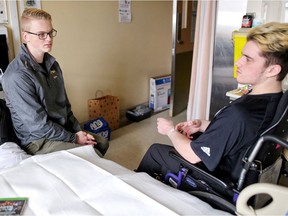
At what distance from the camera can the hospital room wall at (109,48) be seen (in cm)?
311

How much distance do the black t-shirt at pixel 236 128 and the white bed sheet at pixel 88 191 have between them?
9.1 inches

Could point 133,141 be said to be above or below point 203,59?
below

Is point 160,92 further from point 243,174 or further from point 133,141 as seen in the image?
point 243,174

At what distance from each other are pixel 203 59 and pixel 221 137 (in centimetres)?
186

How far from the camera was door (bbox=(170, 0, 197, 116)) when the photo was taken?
3830mm

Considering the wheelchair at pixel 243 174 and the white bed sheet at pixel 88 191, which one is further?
the wheelchair at pixel 243 174

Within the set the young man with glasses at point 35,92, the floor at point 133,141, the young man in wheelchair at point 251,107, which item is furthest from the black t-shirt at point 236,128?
the floor at point 133,141

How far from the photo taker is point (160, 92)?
4.20 metres

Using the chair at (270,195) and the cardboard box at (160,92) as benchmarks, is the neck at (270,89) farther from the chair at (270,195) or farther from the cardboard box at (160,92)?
the cardboard box at (160,92)

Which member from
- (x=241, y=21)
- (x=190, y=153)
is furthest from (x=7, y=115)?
(x=241, y=21)

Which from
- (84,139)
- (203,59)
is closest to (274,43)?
(84,139)

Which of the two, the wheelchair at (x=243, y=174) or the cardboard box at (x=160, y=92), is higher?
the wheelchair at (x=243, y=174)

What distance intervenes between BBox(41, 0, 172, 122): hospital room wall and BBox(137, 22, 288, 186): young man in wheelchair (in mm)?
2185

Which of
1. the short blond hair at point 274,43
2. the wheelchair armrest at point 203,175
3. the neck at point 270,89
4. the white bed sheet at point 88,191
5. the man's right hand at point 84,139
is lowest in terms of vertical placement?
the man's right hand at point 84,139
